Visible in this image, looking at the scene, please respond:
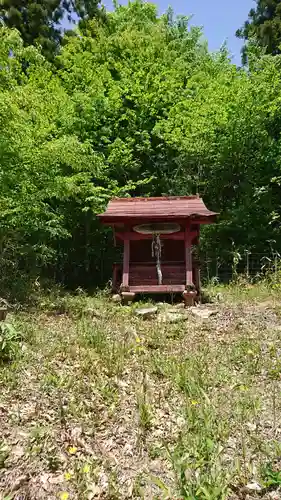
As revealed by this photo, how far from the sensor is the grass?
9.77ft

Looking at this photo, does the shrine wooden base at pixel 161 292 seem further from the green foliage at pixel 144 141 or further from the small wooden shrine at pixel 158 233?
the green foliage at pixel 144 141

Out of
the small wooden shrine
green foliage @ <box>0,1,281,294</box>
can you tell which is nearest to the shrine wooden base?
the small wooden shrine

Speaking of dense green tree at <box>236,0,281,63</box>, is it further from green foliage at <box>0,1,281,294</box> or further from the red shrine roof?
the red shrine roof

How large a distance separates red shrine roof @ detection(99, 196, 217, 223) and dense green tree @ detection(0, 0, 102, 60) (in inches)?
303

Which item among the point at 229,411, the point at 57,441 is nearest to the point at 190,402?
the point at 229,411

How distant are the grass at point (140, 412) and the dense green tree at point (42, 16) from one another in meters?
11.8

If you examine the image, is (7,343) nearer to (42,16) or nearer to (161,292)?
(161,292)

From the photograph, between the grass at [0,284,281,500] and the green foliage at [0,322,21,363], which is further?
the green foliage at [0,322,21,363]

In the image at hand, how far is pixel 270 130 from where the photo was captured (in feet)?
41.7

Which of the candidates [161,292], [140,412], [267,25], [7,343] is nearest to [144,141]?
[161,292]

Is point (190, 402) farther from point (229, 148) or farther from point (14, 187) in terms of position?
point (229, 148)

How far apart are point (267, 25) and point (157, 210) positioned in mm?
12249

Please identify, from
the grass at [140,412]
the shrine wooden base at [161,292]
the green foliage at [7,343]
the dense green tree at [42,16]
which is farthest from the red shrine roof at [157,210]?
the dense green tree at [42,16]

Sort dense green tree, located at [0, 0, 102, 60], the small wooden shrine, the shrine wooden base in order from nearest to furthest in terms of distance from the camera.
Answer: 1. the shrine wooden base
2. the small wooden shrine
3. dense green tree, located at [0, 0, 102, 60]
